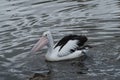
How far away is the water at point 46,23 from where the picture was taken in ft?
42.7

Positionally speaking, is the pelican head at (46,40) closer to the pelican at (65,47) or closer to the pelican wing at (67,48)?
the pelican at (65,47)

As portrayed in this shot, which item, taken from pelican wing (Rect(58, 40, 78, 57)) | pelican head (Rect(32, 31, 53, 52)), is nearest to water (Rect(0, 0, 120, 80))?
pelican head (Rect(32, 31, 53, 52))

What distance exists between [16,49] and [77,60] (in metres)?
2.21

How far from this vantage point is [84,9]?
17.9 m

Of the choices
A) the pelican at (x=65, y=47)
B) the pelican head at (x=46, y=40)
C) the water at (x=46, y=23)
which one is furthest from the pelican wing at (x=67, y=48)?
the water at (x=46, y=23)

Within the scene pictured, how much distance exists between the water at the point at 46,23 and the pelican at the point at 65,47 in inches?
30.9

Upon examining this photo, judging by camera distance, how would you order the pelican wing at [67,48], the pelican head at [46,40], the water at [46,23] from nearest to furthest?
the pelican wing at [67,48] → the pelican head at [46,40] → the water at [46,23]

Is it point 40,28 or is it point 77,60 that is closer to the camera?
point 77,60

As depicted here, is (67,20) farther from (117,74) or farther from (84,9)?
(117,74)

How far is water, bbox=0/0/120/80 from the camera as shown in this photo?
1301 centimetres

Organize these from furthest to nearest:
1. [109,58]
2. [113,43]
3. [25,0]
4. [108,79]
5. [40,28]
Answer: [25,0] < [40,28] < [113,43] < [109,58] < [108,79]

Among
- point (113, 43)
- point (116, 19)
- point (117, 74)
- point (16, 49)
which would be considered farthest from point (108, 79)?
point (116, 19)

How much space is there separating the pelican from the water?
78 cm

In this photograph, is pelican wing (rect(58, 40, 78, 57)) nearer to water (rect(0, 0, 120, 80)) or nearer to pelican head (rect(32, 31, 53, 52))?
pelican head (rect(32, 31, 53, 52))
